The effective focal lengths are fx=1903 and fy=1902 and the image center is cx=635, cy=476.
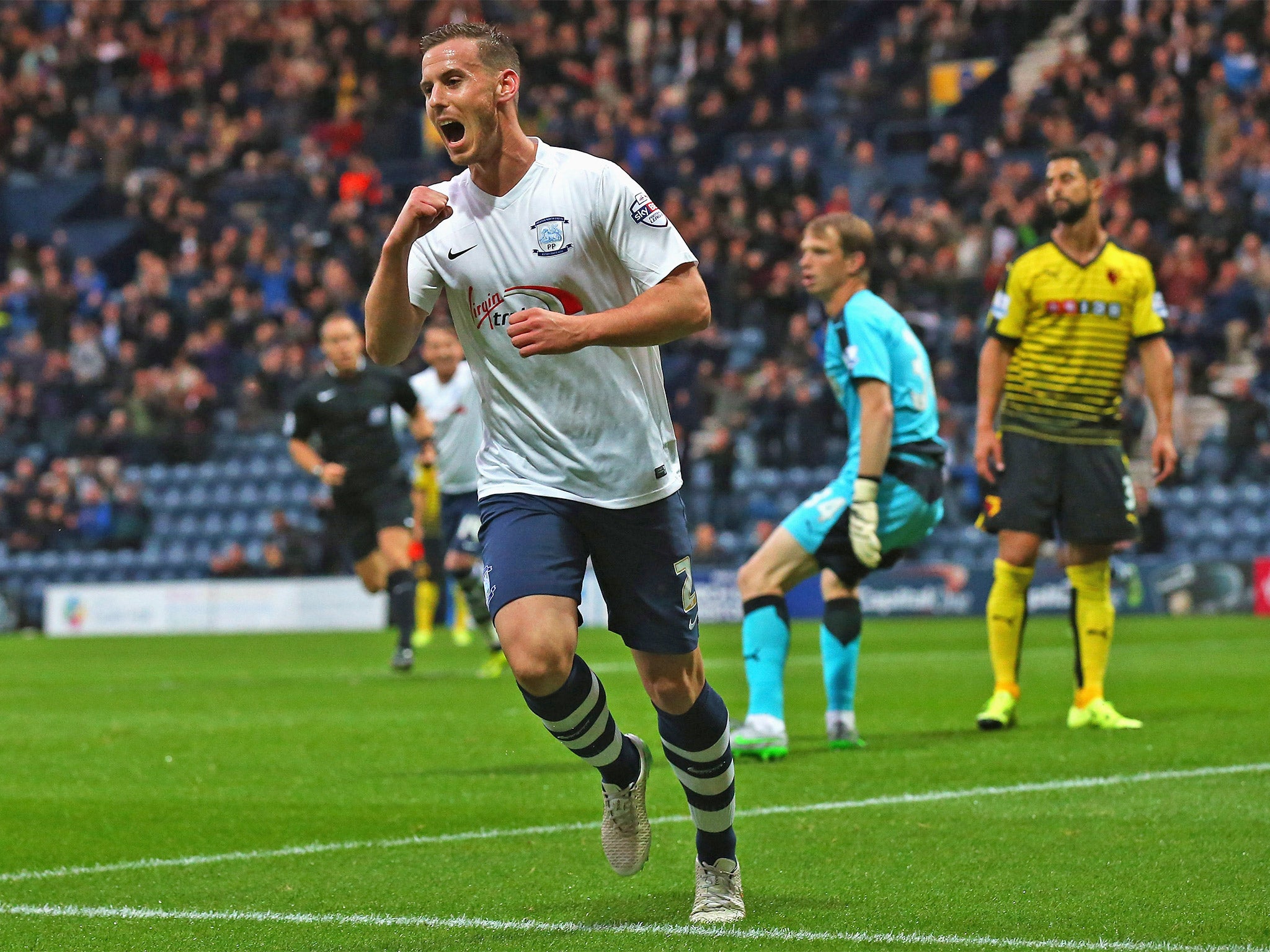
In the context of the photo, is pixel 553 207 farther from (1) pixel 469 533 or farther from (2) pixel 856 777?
(1) pixel 469 533

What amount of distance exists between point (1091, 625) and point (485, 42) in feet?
17.6

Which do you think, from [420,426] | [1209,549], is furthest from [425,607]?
[1209,549]

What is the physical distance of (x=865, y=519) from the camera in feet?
26.1

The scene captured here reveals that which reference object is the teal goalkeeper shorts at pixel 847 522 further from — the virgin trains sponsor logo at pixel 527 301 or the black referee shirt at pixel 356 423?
the black referee shirt at pixel 356 423

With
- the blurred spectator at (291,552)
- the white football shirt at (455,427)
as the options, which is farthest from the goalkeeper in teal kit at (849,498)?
the blurred spectator at (291,552)

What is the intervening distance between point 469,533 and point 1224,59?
13.7 m

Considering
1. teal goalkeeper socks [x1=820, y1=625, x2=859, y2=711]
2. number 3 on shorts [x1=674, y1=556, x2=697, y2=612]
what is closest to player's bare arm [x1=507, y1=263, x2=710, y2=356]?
number 3 on shorts [x1=674, y1=556, x2=697, y2=612]

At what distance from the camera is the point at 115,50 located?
34.9 m

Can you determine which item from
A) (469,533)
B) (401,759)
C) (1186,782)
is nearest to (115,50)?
(469,533)

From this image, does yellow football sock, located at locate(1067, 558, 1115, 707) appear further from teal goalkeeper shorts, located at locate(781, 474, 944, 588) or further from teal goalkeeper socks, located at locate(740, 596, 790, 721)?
teal goalkeeper socks, located at locate(740, 596, 790, 721)

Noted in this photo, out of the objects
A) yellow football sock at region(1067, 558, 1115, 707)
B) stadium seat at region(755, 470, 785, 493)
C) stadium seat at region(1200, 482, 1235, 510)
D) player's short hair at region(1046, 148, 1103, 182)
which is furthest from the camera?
stadium seat at region(755, 470, 785, 493)

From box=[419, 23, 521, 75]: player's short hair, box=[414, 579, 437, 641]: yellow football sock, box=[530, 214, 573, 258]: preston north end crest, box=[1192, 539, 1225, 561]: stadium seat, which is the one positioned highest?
box=[419, 23, 521, 75]: player's short hair

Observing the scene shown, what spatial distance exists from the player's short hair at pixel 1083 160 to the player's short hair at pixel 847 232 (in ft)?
3.49

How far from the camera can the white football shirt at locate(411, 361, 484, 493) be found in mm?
13781
